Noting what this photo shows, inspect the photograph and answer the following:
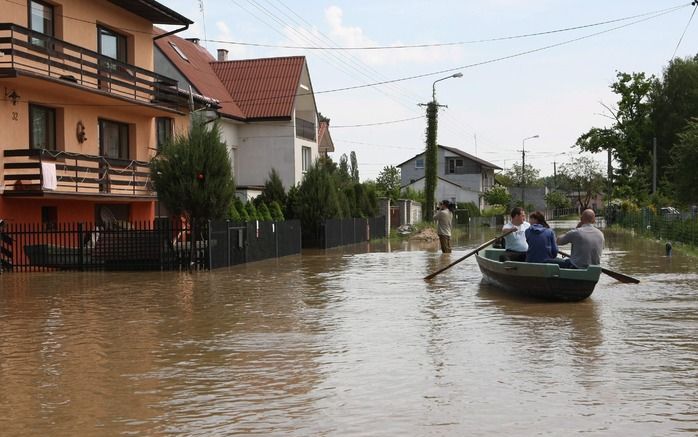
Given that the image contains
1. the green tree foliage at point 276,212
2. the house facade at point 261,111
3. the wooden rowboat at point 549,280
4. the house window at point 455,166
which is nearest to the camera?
the wooden rowboat at point 549,280

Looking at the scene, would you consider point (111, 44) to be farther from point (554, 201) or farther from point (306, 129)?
point (554, 201)

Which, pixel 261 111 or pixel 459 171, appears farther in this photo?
pixel 459 171

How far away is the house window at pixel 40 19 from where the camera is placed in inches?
925

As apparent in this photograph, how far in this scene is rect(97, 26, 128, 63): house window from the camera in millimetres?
27141

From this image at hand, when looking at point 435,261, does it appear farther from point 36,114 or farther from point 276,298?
point 36,114

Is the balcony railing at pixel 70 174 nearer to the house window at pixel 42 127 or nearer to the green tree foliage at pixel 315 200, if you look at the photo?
the house window at pixel 42 127

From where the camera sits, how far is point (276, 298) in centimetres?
1538

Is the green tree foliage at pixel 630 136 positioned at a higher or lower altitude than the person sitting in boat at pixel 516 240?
higher

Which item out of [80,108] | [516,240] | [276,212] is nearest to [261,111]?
[276,212]

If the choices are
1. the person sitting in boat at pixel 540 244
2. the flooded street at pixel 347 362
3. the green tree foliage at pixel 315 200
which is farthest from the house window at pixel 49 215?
the person sitting in boat at pixel 540 244

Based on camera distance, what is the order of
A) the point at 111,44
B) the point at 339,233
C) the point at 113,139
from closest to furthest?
the point at 111,44, the point at 113,139, the point at 339,233

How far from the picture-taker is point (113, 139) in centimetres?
2827

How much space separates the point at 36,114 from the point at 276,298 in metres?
12.6

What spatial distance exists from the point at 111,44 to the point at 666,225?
2540 centimetres
